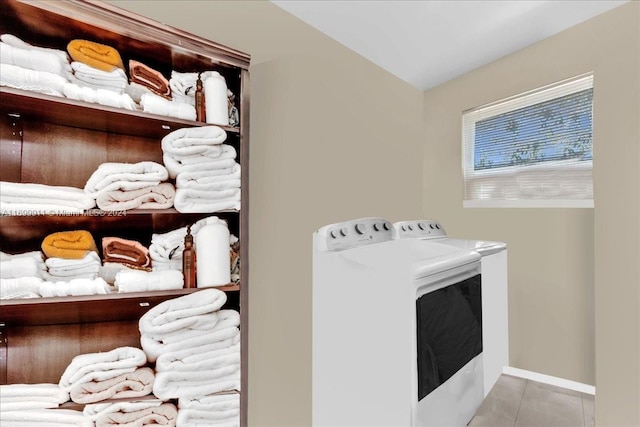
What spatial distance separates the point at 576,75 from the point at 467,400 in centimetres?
158

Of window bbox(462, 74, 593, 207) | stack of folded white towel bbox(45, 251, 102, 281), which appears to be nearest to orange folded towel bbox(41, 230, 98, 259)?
stack of folded white towel bbox(45, 251, 102, 281)

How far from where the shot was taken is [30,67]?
109cm

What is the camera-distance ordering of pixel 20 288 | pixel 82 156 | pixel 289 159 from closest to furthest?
1. pixel 20 288
2. pixel 82 156
3. pixel 289 159

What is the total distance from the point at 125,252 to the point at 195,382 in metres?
0.56

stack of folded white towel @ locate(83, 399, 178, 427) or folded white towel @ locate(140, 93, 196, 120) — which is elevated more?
folded white towel @ locate(140, 93, 196, 120)

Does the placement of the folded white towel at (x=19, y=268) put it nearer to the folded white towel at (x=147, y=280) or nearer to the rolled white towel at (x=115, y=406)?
the folded white towel at (x=147, y=280)

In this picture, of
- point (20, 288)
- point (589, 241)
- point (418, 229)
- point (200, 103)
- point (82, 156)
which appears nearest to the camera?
point (20, 288)

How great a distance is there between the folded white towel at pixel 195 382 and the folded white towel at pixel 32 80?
3.39 feet

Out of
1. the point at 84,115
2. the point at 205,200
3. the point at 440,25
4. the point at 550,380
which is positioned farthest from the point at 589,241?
the point at 84,115

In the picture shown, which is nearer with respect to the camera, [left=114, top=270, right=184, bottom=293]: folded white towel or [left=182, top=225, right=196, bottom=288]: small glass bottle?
[left=114, top=270, right=184, bottom=293]: folded white towel

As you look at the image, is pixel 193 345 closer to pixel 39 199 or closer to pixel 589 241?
pixel 39 199

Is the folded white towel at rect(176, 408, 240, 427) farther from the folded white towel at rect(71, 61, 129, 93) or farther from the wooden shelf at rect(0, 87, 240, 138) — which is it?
the folded white towel at rect(71, 61, 129, 93)

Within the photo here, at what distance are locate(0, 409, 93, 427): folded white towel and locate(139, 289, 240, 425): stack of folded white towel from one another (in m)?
0.24

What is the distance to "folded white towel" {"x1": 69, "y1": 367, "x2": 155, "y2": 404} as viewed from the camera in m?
1.16
